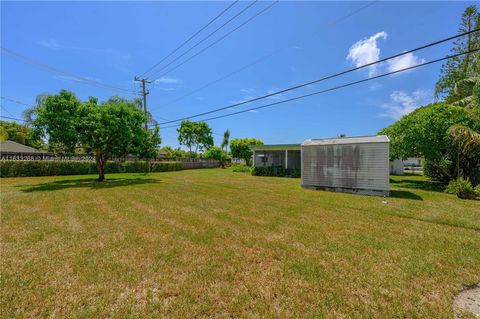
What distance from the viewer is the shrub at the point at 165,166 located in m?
26.0

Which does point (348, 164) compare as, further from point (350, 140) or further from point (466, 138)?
point (466, 138)

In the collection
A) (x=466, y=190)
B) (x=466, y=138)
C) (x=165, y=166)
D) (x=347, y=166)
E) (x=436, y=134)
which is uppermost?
(x=436, y=134)

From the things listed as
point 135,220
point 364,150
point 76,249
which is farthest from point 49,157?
point 364,150

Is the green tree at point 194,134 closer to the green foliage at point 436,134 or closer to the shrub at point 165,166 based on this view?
the shrub at point 165,166

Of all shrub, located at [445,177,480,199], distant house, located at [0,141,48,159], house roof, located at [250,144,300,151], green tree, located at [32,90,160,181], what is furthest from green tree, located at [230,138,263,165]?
shrub, located at [445,177,480,199]

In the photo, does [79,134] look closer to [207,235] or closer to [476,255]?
[207,235]

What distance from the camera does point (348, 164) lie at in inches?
441

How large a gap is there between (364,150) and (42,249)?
39.3 ft

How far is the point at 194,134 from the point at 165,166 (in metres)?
17.4

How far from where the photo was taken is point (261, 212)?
6938 mm

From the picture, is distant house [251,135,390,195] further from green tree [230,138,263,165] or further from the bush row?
green tree [230,138,263,165]

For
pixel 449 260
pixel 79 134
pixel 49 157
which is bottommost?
pixel 449 260

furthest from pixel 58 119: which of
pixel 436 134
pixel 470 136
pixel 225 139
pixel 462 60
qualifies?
pixel 225 139

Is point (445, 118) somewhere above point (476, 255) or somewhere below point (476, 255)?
above
